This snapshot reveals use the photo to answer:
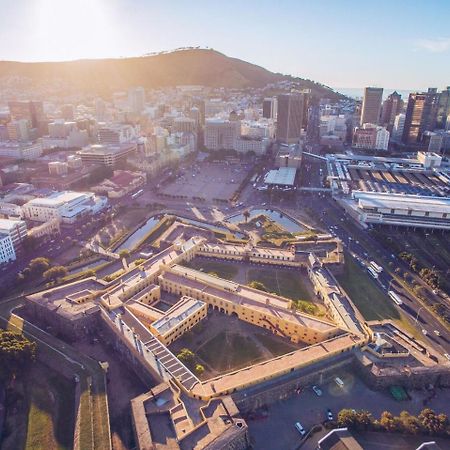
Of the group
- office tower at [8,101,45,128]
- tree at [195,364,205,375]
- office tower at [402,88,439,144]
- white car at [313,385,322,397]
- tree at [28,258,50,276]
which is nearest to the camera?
white car at [313,385,322,397]

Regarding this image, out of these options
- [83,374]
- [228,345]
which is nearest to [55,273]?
[83,374]

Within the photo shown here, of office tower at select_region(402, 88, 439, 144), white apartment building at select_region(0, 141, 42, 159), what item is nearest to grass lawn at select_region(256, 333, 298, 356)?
white apartment building at select_region(0, 141, 42, 159)

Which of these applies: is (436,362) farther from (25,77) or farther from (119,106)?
(25,77)

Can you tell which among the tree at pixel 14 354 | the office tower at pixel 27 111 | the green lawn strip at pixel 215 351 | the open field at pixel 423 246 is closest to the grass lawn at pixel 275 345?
the green lawn strip at pixel 215 351

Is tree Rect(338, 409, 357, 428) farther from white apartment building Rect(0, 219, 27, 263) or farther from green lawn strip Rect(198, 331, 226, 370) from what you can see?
white apartment building Rect(0, 219, 27, 263)

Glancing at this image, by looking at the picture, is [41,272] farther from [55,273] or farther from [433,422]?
[433,422]

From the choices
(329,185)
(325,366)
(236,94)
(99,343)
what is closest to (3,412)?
(99,343)
